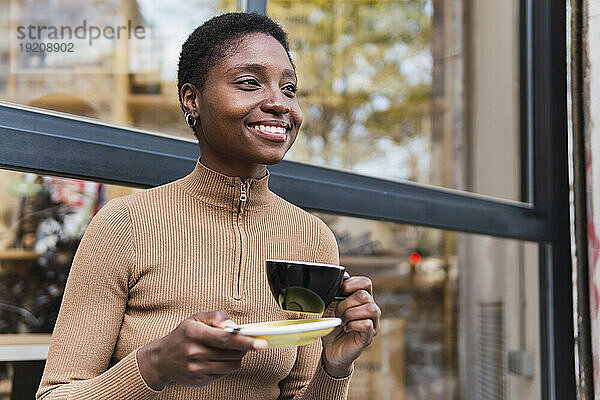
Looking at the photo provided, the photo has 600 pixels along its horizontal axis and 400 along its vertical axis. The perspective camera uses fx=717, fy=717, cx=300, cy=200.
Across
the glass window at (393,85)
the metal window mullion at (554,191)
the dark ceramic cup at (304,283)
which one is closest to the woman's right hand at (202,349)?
the dark ceramic cup at (304,283)

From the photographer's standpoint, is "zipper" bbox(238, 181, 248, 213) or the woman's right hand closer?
the woman's right hand

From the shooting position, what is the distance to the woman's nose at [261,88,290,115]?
923 millimetres

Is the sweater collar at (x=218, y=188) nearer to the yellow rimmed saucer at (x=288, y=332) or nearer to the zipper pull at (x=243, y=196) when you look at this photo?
the zipper pull at (x=243, y=196)

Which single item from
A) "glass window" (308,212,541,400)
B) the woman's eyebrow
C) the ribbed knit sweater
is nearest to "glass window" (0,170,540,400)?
"glass window" (308,212,541,400)

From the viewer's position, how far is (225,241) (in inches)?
38.5

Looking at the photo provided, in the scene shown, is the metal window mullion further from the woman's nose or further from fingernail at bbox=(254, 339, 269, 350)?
fingernail at bbox=(254, 339, 269, 350)

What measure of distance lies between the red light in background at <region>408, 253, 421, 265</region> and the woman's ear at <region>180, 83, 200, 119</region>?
2221 millimetres

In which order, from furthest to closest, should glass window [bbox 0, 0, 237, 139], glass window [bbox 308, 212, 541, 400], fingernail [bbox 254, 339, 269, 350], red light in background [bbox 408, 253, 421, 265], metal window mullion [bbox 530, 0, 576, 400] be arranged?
red light in background [bbox 408, 253, 421, 265]
glass window [bbox 308, 212, 541, 400]
metal window mullion [bbox 530, 0, 576, 400]
glass window [bbox 0, 0, 237, 139]
fingernail [bbox 254, 339, 269, 350]

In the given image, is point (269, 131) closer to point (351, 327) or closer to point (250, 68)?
point (250, 68)

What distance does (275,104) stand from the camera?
3.03ft

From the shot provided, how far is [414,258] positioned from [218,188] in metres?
2.22

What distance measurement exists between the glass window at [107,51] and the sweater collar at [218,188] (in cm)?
60

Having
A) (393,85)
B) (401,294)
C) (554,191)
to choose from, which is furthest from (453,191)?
(393,85)

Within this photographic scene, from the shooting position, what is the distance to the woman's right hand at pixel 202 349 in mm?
673
